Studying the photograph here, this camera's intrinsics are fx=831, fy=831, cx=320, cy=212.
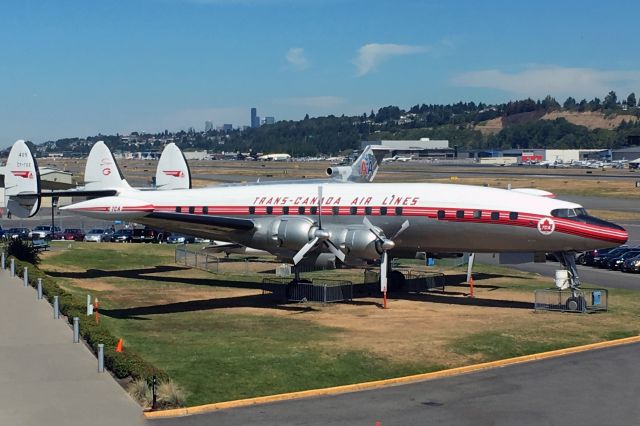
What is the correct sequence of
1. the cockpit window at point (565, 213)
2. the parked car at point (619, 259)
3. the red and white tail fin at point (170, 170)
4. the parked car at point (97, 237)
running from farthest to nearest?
the parked car at point (97, 237) → the red and white tail fin at point (170, 170) → the parked car at point (619, 259) → the cockpit window at point (565, 213)

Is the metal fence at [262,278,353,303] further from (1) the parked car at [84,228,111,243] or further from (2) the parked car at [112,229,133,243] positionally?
(1) the parked car at [84,228,111,243]

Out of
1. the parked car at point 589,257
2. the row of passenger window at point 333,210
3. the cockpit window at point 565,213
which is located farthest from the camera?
the parked car at point 589,257

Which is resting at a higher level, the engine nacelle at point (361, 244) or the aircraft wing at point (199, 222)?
the aircraft wing at point (199, 222)

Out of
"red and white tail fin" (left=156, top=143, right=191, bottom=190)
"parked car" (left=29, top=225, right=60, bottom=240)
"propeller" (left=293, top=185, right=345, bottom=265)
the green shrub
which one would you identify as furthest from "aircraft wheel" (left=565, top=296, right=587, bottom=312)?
"parked car" (left=29, top=225, right=60, bottom=240)

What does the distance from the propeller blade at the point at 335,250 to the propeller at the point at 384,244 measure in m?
1.75

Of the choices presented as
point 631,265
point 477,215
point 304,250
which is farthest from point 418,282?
point 631,265

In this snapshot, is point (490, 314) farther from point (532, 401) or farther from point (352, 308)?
point (532, 401)

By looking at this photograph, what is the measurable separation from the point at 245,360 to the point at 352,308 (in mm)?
11727

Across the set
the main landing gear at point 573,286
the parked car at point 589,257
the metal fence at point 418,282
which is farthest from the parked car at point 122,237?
the main landing gear at point 573,286

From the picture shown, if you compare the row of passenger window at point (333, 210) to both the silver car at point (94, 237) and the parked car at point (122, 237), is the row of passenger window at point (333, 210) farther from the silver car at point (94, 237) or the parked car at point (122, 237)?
the silver car at point (94, 237)

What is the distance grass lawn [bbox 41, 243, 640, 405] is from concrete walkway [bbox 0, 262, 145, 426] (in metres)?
2.17

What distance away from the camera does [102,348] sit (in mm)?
24484

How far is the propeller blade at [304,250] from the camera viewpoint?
37094 millimetres

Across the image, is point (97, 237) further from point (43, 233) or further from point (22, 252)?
point (22, 252)
